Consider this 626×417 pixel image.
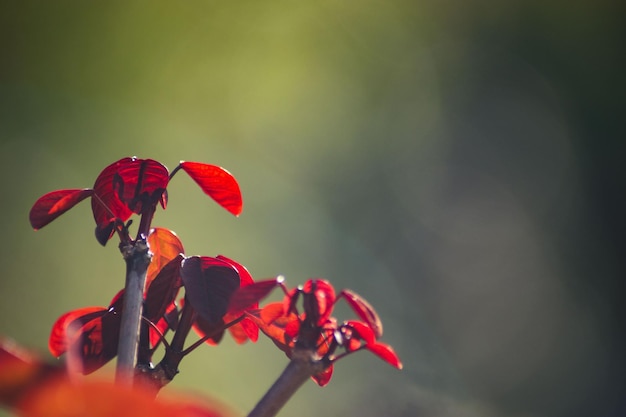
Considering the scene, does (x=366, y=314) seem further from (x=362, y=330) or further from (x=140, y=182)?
(x=140, y=182)

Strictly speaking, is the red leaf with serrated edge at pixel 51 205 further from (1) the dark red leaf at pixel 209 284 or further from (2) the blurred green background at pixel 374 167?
(2) the blurred green background at pixel 374 167

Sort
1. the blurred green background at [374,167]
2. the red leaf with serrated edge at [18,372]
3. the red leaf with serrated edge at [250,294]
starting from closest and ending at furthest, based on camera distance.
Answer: the red leaf with serrated edge at [18,372] → the red leaf with serrated edge at [250,294] → the blurred green background at [374,167]

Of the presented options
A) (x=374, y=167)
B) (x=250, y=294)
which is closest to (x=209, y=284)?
(x=250, y=294)

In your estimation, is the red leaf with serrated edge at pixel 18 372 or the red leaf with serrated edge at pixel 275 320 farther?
the red leaf with serrated edge at pixel 275 320

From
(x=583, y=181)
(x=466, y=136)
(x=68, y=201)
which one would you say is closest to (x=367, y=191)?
(x=466, y=136)

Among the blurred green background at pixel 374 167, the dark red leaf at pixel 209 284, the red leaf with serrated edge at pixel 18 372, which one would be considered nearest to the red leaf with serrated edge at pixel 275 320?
the dark red leaf at pixel 209 284
